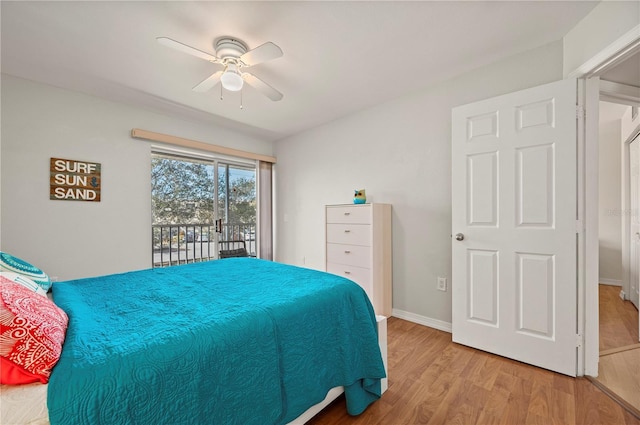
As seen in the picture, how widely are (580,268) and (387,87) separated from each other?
86.1 inches

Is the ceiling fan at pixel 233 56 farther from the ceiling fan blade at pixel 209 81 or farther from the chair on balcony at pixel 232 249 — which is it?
the chair on balcony at pixel 232 249

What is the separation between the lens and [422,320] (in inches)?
107

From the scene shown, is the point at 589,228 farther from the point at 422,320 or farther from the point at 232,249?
the point at 232,249

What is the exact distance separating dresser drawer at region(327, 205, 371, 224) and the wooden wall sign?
2.58m

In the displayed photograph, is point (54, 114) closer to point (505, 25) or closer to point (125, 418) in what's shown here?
point (125, 418)

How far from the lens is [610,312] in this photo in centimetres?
280

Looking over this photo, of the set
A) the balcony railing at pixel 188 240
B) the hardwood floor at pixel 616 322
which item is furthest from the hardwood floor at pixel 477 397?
the balcony railing at pixel 188 240

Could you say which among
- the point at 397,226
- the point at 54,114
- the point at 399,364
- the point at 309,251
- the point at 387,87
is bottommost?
the point at 399,364

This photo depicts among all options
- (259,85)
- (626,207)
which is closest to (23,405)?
(259,85)

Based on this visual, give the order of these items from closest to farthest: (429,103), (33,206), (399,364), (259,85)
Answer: (399,364) < (259,85) < (33,206) < (429,103)

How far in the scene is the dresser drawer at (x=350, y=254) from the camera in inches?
111

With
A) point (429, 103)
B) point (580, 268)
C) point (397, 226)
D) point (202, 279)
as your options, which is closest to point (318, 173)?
point (397, 226)

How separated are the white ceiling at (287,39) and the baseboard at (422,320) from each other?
7.78 ft

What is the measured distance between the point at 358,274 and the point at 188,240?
9.13 ft
